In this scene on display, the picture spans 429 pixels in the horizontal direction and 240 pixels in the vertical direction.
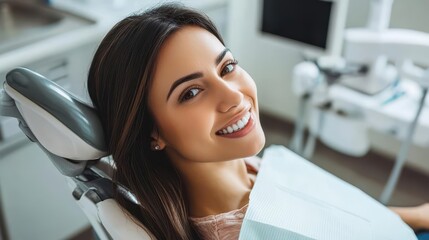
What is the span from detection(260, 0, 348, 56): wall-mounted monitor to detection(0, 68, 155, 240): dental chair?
1.03 meters

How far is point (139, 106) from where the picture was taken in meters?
0.84

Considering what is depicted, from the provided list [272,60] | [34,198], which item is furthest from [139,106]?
[272,60]

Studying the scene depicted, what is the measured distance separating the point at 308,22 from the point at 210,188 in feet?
3.17

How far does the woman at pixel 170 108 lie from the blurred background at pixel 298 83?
0.49 meters

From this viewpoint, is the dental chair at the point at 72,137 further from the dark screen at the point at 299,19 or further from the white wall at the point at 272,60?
the white wall at the point at 272,60

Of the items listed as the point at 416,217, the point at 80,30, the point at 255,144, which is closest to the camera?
the point at 255,144

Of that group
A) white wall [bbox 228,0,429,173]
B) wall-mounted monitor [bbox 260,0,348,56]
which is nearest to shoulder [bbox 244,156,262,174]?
wall-mounted monitor [bbox 260,0,348,56]

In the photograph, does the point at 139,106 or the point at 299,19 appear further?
the point at 299,19

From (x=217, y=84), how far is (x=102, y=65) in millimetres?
199

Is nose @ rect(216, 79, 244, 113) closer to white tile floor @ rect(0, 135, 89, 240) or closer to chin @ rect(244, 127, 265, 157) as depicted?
chin @ rect(244, 127, 265, 157)

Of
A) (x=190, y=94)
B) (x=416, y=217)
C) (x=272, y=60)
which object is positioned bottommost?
(x=272, y=60)

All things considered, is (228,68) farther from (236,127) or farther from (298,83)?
(298,83)

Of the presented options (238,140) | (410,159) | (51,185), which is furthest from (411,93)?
(51,185)

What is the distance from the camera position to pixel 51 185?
1666 millimetres
